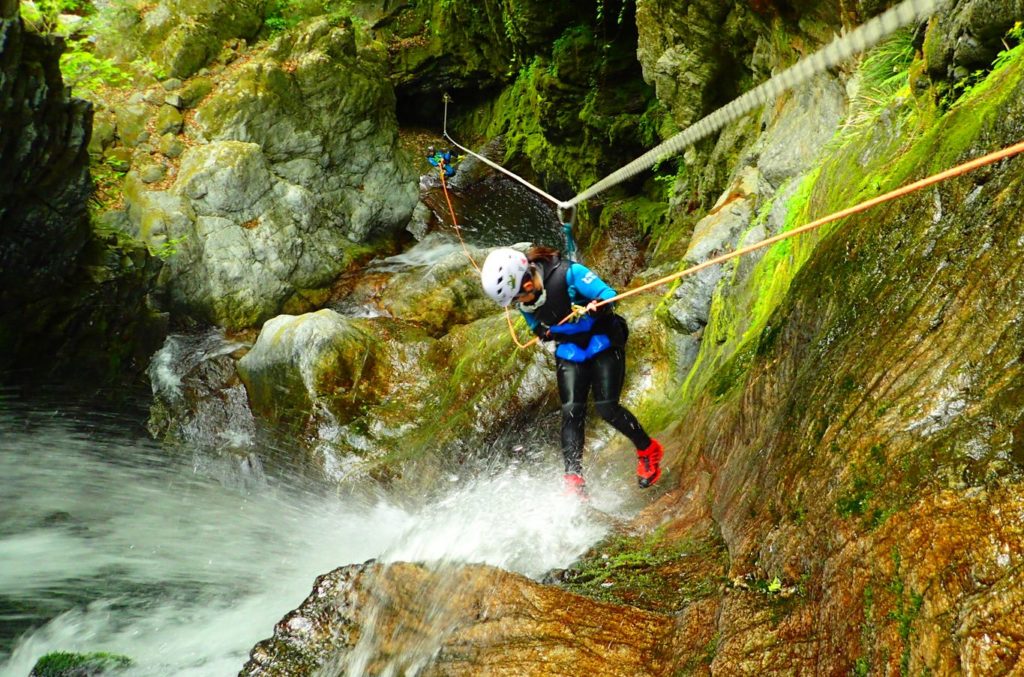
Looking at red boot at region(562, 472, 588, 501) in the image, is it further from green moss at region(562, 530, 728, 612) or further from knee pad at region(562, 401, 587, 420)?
green moss at region(562, 530, 728, 612)

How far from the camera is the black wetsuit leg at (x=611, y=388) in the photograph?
595 cm

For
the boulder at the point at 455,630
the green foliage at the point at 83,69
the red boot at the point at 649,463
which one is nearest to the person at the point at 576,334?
the red boot at the point at 649,463

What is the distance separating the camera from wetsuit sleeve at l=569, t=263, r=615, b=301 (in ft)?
18.6

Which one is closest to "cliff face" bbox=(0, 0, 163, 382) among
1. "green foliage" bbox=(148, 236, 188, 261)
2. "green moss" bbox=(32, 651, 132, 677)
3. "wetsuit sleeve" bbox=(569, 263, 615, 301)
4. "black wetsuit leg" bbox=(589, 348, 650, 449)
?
"green foliage" bbox=(148, 236, 188, 261)

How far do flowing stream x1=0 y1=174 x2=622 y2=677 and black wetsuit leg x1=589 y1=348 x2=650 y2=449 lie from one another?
0.80 m

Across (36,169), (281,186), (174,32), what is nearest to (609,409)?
(36,169)

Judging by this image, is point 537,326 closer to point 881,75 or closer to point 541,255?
point 541,255

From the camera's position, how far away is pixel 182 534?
8.86m

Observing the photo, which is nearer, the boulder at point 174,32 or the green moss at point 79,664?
the green moss at point 79,664

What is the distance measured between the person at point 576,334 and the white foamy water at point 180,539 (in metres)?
0.65

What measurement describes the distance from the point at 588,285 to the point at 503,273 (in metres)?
0.77

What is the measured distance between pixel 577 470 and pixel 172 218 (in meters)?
12.2

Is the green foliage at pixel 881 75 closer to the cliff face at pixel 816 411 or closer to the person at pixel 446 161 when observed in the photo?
the cliff face at pixel 816 411

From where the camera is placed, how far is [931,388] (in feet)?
9.07
